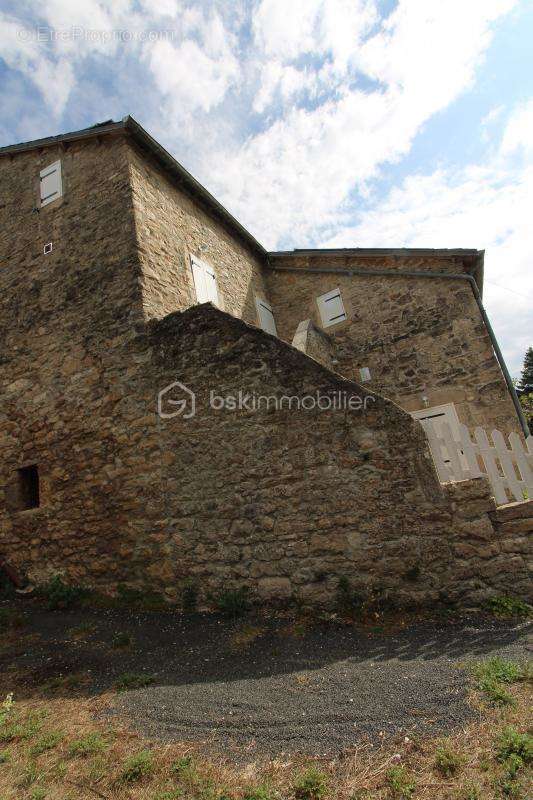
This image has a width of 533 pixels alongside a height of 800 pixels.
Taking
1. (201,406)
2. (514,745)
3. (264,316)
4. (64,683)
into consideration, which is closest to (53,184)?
Result: (264,316)

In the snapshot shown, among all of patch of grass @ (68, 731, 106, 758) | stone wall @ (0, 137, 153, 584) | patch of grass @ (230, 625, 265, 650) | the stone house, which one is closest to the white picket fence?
the stone house

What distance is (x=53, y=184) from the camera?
8.51 meters

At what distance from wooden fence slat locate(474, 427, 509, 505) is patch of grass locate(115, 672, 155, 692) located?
12.7 feet

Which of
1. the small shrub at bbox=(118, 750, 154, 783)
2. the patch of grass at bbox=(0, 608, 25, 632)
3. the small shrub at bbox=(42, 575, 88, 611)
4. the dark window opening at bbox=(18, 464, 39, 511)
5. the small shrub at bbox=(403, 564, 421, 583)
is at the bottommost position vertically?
the small shrub at bbox=(118, 750, 154, 783)

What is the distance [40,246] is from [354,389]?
6793 mm

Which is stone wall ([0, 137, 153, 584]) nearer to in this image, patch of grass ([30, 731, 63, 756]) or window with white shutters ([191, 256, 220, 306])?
window with white shutters ([191, 256, 220, 306])

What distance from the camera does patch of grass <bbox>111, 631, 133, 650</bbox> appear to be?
4675mm

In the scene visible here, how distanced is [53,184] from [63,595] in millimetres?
7578

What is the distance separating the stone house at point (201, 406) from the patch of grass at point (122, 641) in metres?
0.82

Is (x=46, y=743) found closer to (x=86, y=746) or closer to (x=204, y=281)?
(x=86, y=746)

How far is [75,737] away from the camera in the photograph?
3127 mm

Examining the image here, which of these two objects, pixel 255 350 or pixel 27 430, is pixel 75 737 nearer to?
pixel 255 350

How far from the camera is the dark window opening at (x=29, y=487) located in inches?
283

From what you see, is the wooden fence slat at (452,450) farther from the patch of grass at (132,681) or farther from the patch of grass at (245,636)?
the patch of grass at (132,681)
